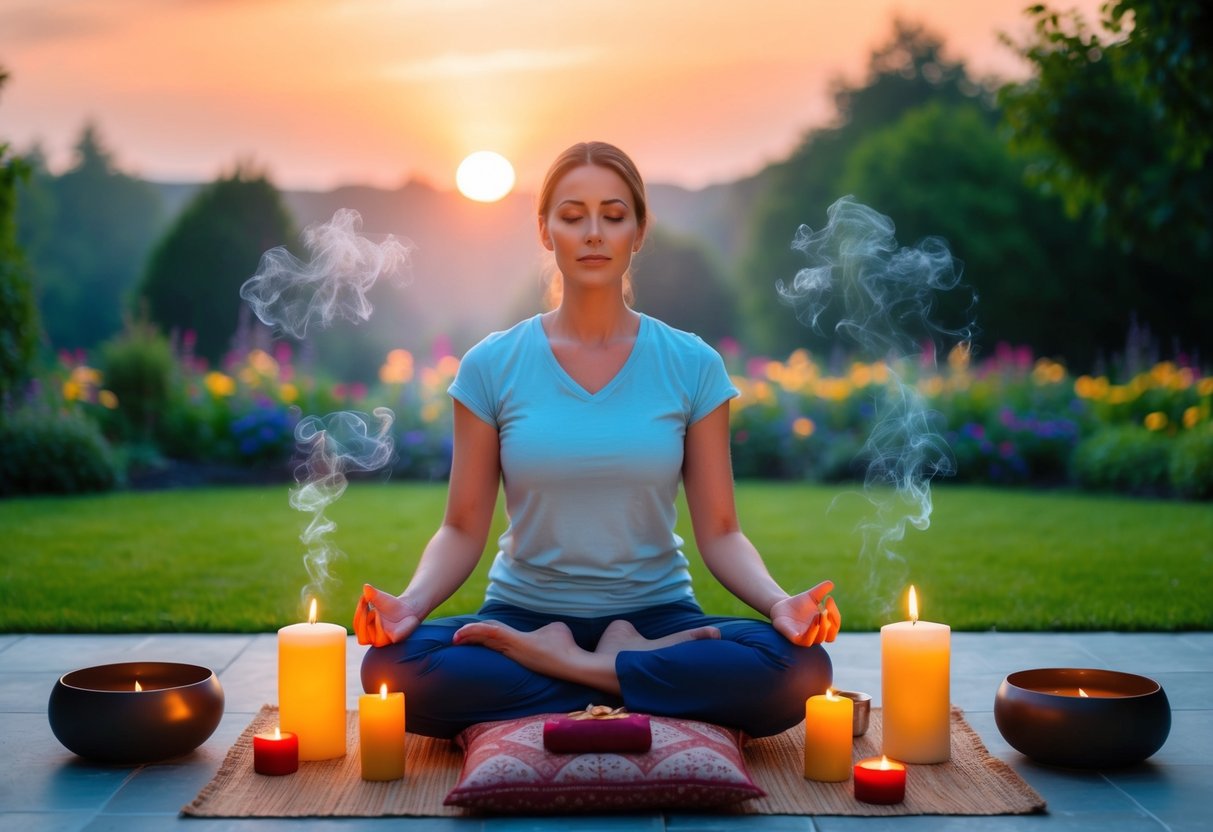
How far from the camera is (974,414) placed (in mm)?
10375

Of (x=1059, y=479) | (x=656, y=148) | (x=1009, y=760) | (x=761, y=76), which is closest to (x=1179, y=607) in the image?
(x=1009, y=760)

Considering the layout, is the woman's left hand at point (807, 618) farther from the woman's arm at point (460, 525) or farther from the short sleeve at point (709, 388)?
the woman's arm at point (460, 525)

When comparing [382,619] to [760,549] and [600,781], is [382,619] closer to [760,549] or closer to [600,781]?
[600,781]

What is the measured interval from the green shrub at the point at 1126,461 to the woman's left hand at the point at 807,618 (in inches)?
275

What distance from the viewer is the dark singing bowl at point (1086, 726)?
288cm

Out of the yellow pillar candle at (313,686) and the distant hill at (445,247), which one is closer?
the yellow pillar candle at (313,686)

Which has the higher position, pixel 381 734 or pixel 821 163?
pixel 821 163

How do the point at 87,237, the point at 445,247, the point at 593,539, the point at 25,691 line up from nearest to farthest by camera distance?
the point at 593,539 → the point at 25,691 → the point at 445,247 → the point at 87,237

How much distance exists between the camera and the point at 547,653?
3.00 meters

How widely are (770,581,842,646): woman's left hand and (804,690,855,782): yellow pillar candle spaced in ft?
0.47

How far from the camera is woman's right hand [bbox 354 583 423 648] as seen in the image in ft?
9.70

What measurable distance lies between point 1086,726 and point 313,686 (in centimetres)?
179

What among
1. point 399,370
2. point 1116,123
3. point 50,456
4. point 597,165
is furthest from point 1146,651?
point 399,370

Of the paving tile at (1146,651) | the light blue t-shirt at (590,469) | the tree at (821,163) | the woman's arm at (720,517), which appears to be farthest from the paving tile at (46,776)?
the tree at (821,163)
